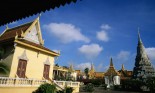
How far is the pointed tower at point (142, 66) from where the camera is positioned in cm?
5188

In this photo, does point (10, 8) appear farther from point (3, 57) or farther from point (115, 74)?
point (115, 74)

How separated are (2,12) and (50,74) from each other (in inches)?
667

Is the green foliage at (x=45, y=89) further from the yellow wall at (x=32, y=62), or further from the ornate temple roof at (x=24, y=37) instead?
the ornate temple roof at (x=24, y=37)

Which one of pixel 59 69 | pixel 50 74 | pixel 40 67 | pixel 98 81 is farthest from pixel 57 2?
pixel 98 81

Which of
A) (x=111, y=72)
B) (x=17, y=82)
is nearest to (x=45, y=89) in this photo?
(x=17, y=82)

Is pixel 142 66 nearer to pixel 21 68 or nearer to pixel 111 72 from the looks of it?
pixel 111 72

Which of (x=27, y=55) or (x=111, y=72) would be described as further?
(x=111, y=72)

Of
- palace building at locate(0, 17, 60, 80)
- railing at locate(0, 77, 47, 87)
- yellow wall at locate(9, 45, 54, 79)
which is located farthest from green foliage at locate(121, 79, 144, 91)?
railing at locate(0, 77, 47, 87)

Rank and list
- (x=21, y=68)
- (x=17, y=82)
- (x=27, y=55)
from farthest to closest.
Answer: (x=27, y=55)
(x=21, y=68)
(x=17, y=82)

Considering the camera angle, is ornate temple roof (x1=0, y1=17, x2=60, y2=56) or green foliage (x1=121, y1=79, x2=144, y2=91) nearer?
ornate temple roof (x1=0, y1=17, x2=60, y2=56)

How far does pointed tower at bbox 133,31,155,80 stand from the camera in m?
51.9

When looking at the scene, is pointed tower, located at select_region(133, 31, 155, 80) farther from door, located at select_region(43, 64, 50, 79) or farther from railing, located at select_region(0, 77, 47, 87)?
railing, located at select_region(0, 77, 47, 87)

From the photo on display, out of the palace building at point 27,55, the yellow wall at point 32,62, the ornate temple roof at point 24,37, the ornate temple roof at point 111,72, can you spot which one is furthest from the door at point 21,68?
the ornate temple roof at point 111,72

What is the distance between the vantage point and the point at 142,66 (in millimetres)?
53062
